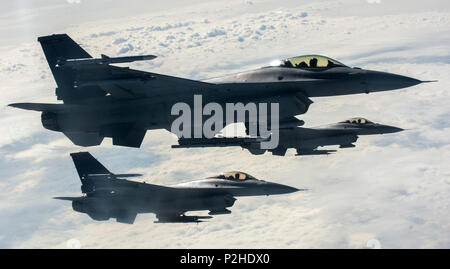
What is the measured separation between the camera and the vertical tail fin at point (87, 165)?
106 ft

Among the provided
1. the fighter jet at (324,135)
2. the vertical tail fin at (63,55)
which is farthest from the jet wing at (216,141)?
the fighter jet at (324,135)

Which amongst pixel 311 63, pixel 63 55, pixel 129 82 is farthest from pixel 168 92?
pixel 311 63

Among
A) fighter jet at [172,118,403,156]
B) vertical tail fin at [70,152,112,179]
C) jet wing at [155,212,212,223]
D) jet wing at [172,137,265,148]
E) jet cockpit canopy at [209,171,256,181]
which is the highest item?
jet wing at [172,137,265,148]

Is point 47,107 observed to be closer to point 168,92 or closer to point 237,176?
point 168,92

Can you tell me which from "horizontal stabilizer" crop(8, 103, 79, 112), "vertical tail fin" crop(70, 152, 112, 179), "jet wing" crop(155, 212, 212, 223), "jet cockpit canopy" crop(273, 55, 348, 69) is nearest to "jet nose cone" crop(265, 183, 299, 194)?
"jet wing" crop(155, 212, 212, 223)

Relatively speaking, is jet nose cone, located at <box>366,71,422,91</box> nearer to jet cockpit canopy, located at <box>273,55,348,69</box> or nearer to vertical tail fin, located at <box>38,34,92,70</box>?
jet cockpit canopy, located at <box>273,55,348,69</box>

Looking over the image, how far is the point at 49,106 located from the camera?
24156 mm

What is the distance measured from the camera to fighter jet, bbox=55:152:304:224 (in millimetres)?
30906

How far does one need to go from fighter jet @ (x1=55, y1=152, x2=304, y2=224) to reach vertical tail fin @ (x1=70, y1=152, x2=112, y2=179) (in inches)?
24.6

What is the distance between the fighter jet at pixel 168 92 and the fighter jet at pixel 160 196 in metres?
7.10

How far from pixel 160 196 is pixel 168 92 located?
389 inches

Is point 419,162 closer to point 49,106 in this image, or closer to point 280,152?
point 280,152

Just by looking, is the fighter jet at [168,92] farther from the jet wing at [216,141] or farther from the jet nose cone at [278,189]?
the jet nose cone at [278,189]

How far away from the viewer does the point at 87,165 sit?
32.5m
